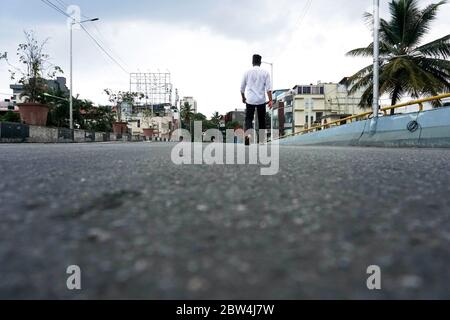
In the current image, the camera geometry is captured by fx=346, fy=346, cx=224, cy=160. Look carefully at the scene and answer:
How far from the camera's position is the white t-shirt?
19.0ft

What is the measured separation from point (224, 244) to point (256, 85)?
5.54m

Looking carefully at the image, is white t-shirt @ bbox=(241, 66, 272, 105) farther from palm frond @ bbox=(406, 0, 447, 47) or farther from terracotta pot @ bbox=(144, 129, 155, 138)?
terracotta pot @ bbox=(144, 129, 155, 138)

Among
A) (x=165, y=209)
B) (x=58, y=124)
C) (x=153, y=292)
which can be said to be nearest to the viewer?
(x=153, y=292)

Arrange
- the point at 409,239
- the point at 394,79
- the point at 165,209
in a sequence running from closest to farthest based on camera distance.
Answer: the point at 409,239
the point at 165,209
the point at 394,79

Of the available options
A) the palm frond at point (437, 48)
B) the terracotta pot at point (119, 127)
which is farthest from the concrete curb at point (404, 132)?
the terracotta pot at point (119, 127)

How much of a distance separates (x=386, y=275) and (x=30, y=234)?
0.52 m

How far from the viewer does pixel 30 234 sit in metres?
0.54

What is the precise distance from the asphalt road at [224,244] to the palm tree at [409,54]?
20430 millimetres

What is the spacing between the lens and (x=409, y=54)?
2012cm

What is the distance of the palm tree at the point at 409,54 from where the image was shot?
62.0 ft

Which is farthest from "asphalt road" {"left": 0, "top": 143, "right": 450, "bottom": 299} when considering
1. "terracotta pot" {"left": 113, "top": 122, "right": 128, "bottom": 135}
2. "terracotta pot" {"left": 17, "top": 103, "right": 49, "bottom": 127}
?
"terracotta pot" {"left": 113, "top": 122, "right": 128, "bottom": 135}

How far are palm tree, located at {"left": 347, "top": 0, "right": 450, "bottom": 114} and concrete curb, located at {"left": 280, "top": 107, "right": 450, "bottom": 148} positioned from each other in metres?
12.8
